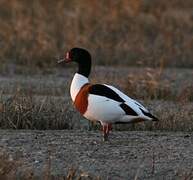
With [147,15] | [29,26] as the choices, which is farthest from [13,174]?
[147,15]

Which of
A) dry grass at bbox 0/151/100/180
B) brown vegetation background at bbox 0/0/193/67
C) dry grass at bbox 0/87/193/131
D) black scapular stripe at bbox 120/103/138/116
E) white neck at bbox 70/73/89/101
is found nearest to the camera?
dry grass at bbox 0/151/100/180

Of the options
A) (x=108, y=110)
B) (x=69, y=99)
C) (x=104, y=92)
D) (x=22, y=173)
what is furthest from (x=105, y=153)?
(x=69, y=99)

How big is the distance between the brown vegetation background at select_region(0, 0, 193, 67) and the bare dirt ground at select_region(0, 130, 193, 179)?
524 cm

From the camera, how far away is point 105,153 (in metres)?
8.62

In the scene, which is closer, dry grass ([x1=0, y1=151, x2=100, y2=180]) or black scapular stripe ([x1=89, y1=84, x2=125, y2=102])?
dry grass ([x1=0, y1=151, x2=100, y2=180])

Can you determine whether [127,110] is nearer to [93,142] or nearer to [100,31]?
[93,142]

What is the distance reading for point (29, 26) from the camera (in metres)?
19.0

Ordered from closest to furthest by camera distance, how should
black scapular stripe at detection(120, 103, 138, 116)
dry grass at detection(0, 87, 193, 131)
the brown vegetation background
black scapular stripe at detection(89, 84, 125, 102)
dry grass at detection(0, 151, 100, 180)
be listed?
dry grass at detection(0, 151, 100, 180), black scapular stripe at detection(120, 103, 138, 116), black scapular stripe at detection(89, 84, 125, 102), dry grass at detection(0, 87, 193, 131), the brown vegetation background

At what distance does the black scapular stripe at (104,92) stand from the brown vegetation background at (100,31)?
5.61 m

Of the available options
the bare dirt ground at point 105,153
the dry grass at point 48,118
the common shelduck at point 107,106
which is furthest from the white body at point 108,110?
the dry grass at point 48,118

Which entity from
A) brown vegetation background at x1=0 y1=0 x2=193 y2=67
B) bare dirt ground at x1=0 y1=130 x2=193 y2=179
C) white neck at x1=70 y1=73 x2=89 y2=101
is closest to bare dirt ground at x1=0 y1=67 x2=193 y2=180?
bare dirt ground at x1=0 y1=130 x2=193 y2=179

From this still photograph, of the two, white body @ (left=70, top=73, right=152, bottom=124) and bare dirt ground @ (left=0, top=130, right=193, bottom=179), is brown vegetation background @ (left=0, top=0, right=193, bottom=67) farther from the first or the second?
white body @ (left=70, top=73, right=152, bottom=124)

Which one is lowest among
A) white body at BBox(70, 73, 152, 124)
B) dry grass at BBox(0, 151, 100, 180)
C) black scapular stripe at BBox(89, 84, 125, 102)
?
dry grass at BBox(0, 151, 100, 180)

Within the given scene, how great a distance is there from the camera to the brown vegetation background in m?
16.7
